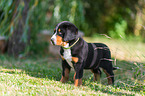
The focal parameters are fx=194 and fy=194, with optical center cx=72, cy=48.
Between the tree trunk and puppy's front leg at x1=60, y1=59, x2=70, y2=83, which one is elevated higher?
the tree trunk

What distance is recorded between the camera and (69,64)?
360 cm

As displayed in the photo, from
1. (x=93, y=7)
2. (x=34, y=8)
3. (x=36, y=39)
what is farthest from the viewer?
(x=93, y=7)

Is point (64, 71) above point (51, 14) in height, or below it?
below

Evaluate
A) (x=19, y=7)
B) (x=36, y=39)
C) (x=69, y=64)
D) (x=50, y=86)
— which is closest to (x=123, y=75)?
(x=69, y=64)

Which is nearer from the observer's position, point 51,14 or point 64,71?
point 64,71

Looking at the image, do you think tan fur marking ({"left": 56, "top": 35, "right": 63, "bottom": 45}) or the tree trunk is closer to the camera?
tan fur marking ({"left": 56, "top": 35, "right": 63, "bottom": 45})

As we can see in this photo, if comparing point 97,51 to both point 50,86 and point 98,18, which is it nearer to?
point 50,86

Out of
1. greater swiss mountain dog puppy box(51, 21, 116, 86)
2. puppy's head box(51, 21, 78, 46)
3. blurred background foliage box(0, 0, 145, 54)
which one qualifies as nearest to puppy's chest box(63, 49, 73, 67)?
greater swiss mountain dog puppy box(51, 21, 116, 86)

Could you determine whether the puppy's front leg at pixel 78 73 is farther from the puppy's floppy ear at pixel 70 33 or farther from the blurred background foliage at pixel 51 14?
the blurred background foliage at pixel 51 14

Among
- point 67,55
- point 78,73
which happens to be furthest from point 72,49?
point 78,73

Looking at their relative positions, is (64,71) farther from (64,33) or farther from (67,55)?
(64,33)

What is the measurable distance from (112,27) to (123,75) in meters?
9.55

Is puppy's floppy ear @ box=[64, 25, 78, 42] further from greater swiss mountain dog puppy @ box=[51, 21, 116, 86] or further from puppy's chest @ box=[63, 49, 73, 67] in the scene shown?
puppy's chest @ box=[63, 49, 73, 67]

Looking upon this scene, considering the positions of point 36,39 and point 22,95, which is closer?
point 22,95
